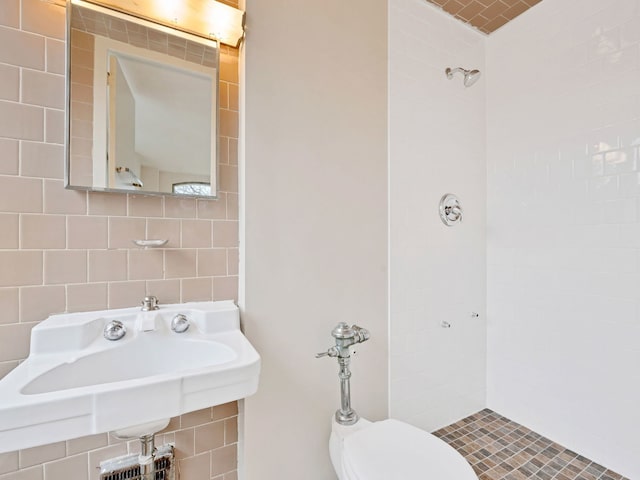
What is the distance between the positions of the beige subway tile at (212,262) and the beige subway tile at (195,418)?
52 centimetres

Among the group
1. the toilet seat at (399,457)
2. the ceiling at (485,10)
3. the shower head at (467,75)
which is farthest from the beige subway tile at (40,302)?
the ceiling at (485,10)

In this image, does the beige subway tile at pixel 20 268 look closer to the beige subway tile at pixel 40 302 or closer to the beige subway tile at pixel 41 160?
the beige subway tile at pixel 40 302

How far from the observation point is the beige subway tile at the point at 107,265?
101 centimetres

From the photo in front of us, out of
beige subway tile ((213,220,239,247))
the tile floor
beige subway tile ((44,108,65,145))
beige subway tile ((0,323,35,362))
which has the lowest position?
the tile floor

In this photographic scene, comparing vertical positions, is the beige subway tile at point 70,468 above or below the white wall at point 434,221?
below

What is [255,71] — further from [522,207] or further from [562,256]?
[562,256]

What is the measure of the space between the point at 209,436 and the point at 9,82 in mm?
1353

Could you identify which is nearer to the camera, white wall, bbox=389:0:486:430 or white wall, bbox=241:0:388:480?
white wall, bbox=241:0:388:480

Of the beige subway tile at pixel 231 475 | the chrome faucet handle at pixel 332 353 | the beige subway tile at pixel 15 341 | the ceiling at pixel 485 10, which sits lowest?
the beige subway tile at pixel 231 475

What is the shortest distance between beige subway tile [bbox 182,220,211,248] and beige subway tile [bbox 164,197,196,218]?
0.03 m

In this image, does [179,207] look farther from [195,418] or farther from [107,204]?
[195,418]

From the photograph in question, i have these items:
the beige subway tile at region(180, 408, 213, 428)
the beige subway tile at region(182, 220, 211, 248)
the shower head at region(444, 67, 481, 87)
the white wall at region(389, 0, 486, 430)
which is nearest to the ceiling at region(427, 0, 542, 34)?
the white wall at region(389, 0, 486, 430)

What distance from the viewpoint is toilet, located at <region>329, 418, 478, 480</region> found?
93 cm

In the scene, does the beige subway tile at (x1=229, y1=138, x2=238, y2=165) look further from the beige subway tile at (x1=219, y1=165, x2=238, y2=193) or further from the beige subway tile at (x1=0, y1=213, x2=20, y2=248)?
the beige subway tile at (x1=0, y1=213, x2=20, y2=248)
